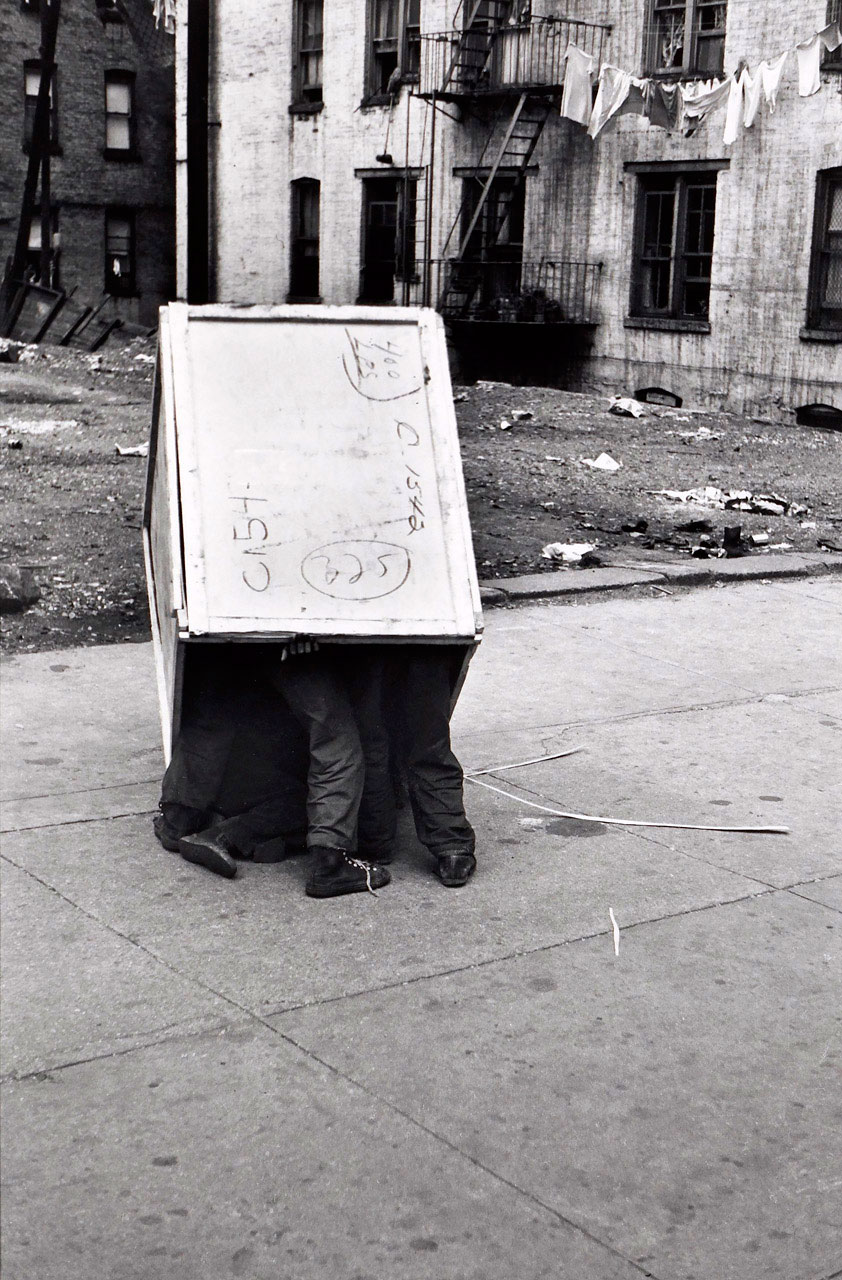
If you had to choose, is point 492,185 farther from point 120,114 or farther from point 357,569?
point 357,569

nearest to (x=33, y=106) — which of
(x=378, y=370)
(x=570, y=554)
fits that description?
(x=570, y=554)

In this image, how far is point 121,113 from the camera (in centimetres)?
3488

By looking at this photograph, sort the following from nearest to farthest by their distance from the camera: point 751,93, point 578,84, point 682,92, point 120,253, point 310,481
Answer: point 310,481 < point 751,93 < point 682,92 < point 578,84 < point 120,253

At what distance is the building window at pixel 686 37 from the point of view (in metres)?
21.0

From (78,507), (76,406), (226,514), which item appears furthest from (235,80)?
(226,514)

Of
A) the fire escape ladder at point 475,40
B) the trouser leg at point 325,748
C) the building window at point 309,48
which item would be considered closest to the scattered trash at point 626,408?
the fire escape ladder at point 475,40

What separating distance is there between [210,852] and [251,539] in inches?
40.7

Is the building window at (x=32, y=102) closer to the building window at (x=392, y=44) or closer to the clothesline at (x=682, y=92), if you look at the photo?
the building window at (x=392, y=44)

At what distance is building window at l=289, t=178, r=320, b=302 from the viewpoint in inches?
1084

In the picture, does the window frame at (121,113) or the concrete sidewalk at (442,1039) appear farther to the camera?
the window frame at (121,113)

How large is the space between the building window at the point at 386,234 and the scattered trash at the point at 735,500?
43.6ft

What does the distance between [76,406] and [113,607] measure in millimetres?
7936

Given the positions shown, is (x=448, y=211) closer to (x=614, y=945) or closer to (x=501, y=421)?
(x=501, y=421)

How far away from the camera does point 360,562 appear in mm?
4590
